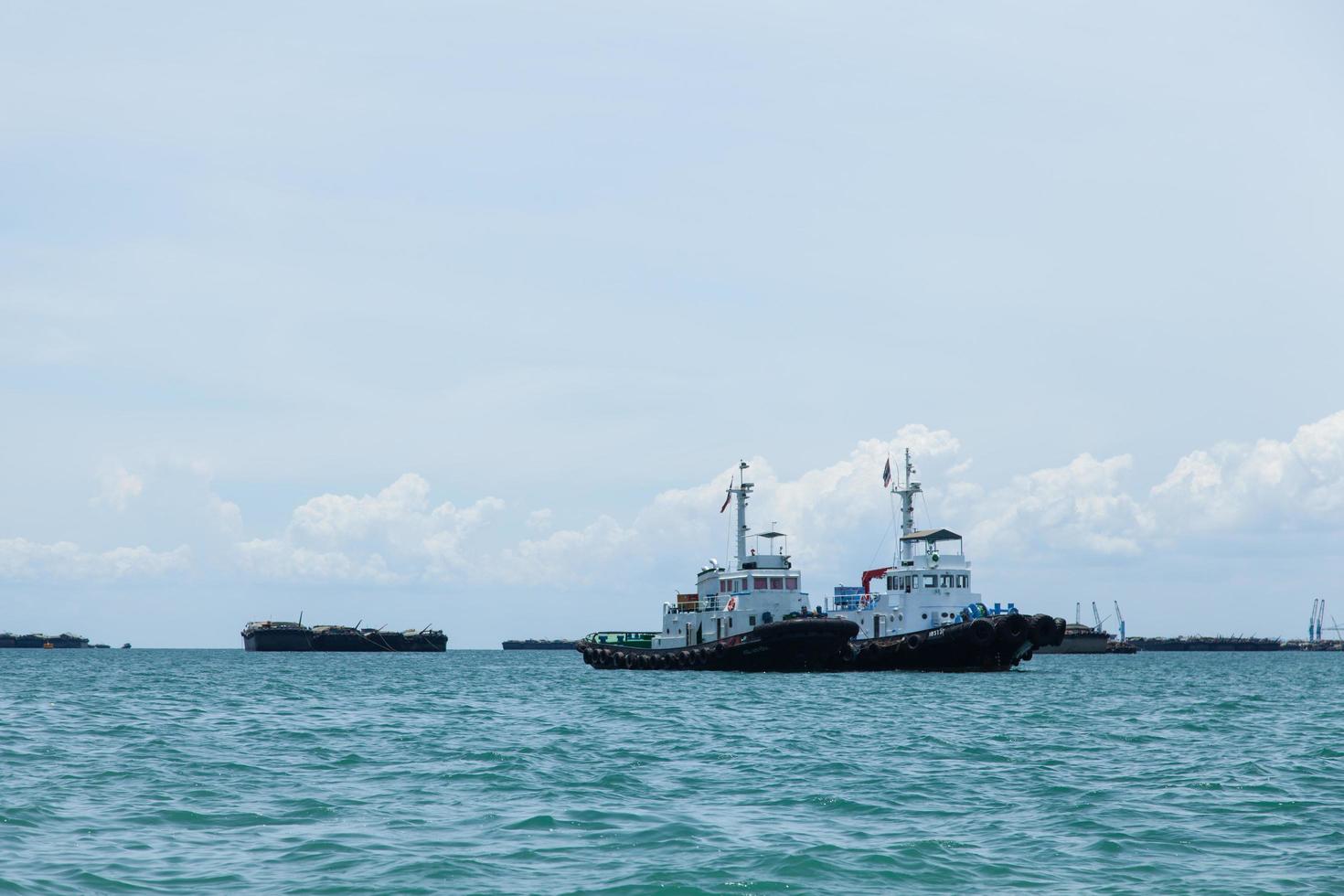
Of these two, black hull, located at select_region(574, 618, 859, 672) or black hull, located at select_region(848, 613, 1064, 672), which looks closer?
black hull, located at select_region(574, 618, 859, 672)

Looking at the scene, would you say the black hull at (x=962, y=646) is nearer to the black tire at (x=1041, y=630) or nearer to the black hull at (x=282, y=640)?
the black tire at (x=1041, y=630)

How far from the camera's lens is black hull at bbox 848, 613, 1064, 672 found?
7394 centimetres

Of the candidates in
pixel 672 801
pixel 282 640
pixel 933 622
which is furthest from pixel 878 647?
pixel 282 640

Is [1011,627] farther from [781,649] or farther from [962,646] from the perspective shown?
[781,649]

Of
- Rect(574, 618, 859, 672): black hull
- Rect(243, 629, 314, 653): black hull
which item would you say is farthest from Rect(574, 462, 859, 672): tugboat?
Rect(243, 629, 314, 653): black hull

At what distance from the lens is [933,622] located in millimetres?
78250

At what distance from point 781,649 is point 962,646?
405 inches

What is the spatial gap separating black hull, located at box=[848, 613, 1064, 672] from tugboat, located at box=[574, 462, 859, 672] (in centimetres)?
227

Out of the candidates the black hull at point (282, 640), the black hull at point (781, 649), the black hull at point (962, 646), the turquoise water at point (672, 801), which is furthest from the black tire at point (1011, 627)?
the black hull at point (282, 640)

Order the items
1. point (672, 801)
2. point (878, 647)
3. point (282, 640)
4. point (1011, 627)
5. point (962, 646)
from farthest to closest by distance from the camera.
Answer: point (282, 640) → point (878, 647) → point (1011, 627) → point (962, 646) → point (672, 801)

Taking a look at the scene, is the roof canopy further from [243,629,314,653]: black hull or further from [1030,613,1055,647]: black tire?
[243,629,314,653]: black hull

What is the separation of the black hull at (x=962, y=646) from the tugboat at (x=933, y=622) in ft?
0.17

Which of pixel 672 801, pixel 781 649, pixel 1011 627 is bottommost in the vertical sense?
pixel 672 801

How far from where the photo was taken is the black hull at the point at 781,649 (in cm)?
7375
